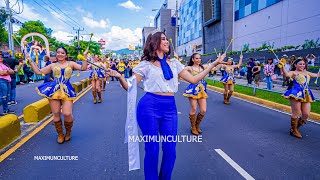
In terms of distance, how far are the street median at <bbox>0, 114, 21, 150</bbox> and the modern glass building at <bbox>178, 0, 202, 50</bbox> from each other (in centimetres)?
4224

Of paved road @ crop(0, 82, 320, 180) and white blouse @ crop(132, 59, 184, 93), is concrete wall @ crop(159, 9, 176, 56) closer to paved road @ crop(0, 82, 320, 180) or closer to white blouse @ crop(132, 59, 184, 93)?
paved road @ crop(0, 82, 320, 180)

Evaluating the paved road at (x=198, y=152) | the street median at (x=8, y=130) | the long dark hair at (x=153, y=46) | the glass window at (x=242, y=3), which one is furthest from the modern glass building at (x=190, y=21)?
the long dark hair at (x=153, y=46)

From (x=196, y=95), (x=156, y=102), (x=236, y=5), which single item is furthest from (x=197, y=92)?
(x=236, y=5)

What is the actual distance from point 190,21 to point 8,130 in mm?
50058

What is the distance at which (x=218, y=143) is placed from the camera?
5.17m

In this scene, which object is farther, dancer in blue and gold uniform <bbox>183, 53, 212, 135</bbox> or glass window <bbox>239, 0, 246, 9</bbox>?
glass window <bbox>239, 0, 246, 9</bbox>

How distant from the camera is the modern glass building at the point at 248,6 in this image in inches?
973

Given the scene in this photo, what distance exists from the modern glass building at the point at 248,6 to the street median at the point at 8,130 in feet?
78.0

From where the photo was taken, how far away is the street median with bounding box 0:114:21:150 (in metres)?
4.82

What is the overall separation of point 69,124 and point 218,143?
313 centimetres

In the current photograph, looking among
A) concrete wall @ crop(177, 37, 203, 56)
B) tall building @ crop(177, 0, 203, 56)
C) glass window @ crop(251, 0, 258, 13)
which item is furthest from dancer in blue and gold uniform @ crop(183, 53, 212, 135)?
tall building @ crop(177, 0, 203, 56)

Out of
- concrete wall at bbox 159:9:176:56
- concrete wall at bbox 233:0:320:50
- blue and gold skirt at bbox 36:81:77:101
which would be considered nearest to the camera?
blue and gold skirt at bbox 36:81:77:101

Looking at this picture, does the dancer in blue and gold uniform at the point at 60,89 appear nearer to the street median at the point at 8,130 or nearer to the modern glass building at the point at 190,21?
the street median at the point at 8,130

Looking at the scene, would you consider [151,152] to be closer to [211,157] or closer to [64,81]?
[211,157]
